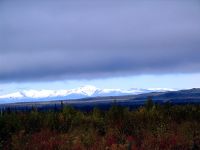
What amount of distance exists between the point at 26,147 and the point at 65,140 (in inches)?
83.6

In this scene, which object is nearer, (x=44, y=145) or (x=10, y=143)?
(x=44, y=145)

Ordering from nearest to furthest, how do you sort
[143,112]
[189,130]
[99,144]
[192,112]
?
1. [99,144]
2. [189,130]
3. [143,112]
4. [192,112]

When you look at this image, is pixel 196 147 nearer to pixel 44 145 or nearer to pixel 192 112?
pixel 44 145

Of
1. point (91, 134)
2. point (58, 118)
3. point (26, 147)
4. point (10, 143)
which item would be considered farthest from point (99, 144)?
point (58, 118)

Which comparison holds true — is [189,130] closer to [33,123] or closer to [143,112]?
[143,112]

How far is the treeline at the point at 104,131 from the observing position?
752 inches

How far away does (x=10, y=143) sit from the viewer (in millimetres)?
21109

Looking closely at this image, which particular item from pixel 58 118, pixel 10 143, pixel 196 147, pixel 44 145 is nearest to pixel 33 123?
pixel 58 118

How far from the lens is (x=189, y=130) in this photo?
2247 centimetres

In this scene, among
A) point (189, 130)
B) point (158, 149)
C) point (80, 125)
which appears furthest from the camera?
point (80, 125)

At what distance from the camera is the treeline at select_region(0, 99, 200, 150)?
19109 mm

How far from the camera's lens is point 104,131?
83.0ft

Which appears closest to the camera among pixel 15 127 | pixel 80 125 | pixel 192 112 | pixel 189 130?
pixel 189 130

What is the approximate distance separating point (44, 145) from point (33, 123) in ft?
27.7
